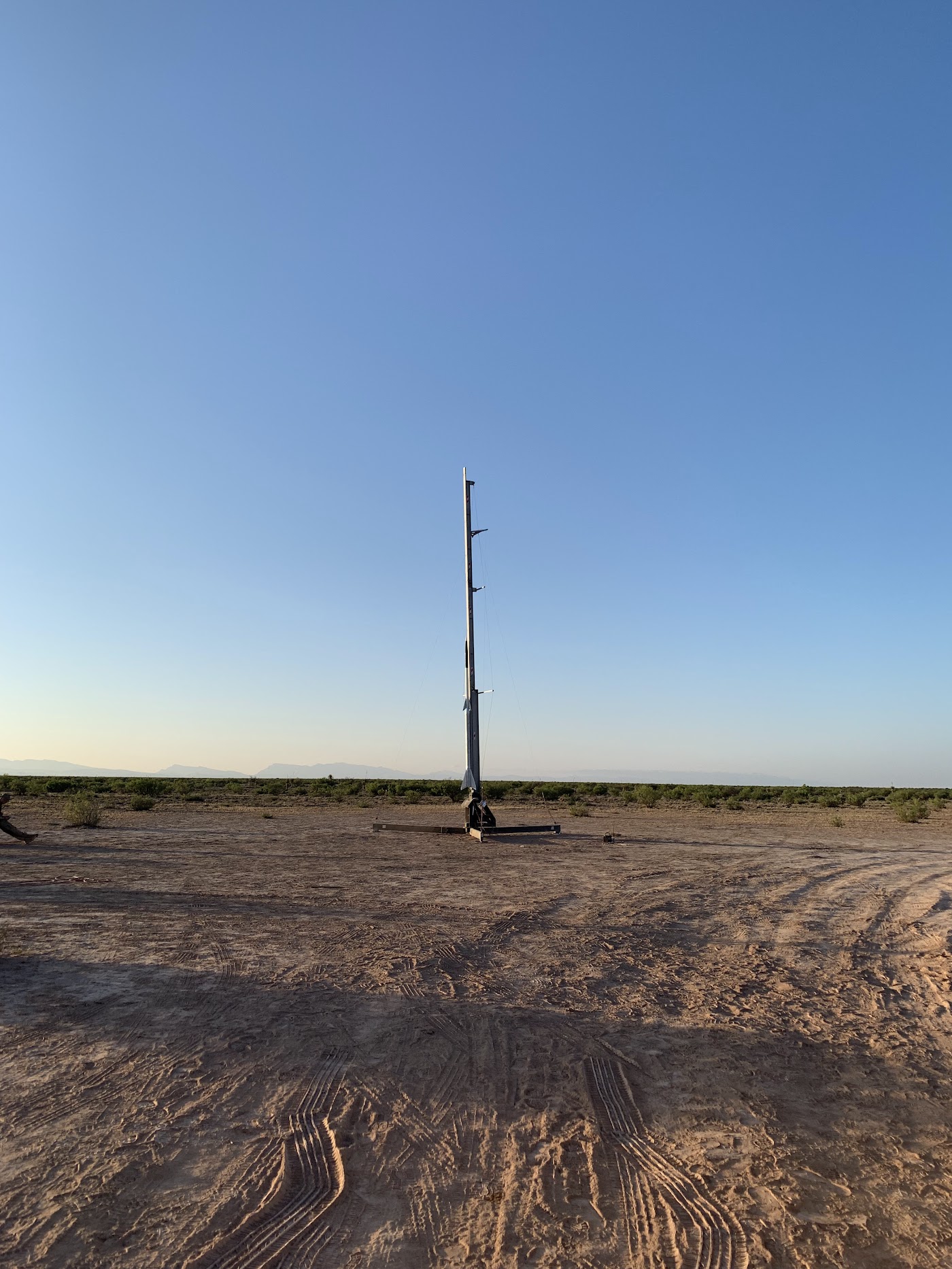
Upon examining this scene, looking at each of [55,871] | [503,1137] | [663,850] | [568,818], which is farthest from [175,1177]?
[568,818]

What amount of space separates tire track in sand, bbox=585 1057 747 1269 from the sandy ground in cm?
1

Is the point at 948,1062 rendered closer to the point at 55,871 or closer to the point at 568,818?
the point at 55,871

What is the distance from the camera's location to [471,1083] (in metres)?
4.80

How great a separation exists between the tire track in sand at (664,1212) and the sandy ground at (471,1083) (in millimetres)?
15

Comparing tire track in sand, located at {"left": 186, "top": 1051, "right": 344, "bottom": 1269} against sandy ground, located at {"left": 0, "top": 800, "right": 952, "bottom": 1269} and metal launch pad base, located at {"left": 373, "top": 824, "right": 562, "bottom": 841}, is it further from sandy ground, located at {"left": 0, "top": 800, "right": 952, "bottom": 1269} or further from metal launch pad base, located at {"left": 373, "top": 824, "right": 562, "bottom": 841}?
metal launch pad base, located at {"left": 373, "top": 824, "right": 562, "bottom": 841}

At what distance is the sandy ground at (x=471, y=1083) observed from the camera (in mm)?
3363

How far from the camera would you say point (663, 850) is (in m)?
18.0

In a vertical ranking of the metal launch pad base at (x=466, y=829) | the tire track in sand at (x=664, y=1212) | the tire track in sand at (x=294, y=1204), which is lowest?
the tire track in sand at (x=664, y=1212)

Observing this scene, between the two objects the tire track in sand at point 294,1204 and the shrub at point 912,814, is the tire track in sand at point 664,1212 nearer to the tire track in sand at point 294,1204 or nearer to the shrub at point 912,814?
the tire track in sand at point 294,1204

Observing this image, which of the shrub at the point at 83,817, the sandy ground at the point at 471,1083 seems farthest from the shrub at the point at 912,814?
the shrub at the point at 83,817

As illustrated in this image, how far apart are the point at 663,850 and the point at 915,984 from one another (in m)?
10.9

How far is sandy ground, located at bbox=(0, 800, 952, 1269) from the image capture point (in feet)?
11.0

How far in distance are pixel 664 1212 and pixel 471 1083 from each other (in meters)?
1.56

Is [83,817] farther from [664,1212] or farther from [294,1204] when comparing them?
[664,1212]
